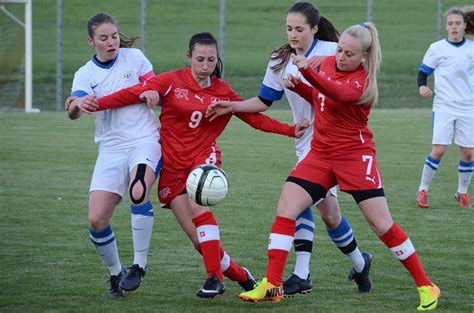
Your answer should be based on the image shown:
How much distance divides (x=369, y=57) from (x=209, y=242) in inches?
60.9

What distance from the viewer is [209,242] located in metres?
6.41

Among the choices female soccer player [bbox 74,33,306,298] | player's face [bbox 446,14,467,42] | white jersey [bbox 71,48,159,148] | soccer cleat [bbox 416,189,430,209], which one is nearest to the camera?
female soccer player [bbox 74,33,306,298]

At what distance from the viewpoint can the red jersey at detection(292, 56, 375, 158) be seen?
6.27 metres

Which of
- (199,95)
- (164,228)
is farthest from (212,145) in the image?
(164,228)

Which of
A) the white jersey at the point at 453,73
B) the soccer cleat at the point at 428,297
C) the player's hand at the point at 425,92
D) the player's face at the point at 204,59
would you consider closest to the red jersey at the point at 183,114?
the player's face at the point at 204,59

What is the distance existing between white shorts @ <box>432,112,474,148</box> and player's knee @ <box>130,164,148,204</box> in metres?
5.34

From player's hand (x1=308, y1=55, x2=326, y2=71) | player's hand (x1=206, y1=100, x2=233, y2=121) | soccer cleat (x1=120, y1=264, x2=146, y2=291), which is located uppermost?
player's hand (x1=308, y1=55, x2=326, y2=71)

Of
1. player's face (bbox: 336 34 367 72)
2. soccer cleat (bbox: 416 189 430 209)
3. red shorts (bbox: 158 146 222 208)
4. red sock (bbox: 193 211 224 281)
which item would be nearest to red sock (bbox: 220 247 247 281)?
red sock (bbox: 193 211 224 281)

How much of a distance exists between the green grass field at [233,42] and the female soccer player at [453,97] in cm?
1802

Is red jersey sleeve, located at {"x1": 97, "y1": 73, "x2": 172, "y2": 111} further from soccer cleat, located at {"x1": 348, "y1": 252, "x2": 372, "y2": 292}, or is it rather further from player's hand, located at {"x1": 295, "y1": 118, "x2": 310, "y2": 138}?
soccer cleat, located at {"x1": 348, "y1": 252, "x2": 372, "y2": 292}

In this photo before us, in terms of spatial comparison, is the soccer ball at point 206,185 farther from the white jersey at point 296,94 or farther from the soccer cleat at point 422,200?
the soccer cleat at point 422,200

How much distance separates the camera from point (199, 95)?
21.8 feet

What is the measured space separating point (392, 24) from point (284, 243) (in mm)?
28022

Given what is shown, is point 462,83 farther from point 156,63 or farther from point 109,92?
point 156,63
